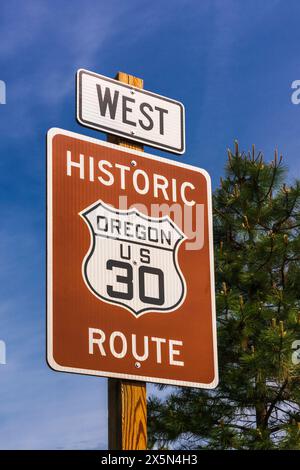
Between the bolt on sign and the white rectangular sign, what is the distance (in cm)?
15

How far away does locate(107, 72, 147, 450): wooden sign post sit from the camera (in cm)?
362

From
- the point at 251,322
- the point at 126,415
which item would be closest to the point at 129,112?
the point at 126,415

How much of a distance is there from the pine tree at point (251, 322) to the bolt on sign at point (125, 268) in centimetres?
916

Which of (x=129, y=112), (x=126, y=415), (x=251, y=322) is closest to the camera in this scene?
(x=126, y=415)

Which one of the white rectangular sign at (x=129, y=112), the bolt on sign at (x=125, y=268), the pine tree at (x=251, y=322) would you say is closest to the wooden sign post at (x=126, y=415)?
the bolt on sign at (x=125, y=268)

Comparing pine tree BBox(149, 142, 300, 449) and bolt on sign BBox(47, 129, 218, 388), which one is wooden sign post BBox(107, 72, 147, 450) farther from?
pine tree BBox(149, 142, 300, 449)

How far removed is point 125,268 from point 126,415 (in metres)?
0.62

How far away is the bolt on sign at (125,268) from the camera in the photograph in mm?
3561

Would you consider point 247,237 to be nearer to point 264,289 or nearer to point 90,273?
point 264,289

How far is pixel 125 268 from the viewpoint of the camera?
3.73 metres

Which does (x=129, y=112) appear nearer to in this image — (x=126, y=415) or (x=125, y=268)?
(x=125, y=268)

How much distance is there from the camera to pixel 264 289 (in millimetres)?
14922

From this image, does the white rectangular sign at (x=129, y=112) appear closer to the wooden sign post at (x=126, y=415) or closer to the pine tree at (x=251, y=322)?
the wooden sign post at (x=126, y=415)

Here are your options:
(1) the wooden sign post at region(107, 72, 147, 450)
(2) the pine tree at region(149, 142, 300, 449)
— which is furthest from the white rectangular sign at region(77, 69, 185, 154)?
(2) the pine tree at region(149, 142, 300, 449)
